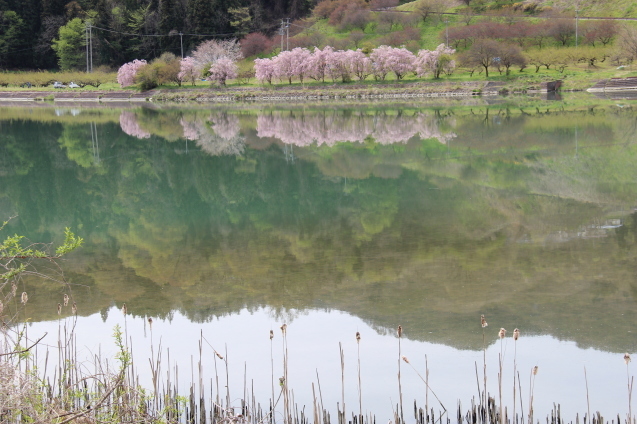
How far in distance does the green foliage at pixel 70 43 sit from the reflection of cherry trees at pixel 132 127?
4624 cm

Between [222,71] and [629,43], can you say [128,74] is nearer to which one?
[222,71]

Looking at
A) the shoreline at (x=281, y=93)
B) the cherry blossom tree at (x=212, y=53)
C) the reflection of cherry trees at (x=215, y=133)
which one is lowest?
the reflection of cherry trees at (x=215, y=133)

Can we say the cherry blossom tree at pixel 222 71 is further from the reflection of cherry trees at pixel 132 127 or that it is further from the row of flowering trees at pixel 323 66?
the reflection of cherry trees at pixel 132 127

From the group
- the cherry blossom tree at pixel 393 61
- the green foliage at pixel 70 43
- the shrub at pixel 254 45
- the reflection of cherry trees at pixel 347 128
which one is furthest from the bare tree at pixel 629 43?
the green foliage at pixel 70 43

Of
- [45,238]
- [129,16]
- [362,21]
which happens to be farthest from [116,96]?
[45,238]

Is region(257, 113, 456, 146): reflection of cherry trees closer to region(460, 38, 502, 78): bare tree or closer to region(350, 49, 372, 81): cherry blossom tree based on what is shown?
region(460, 38, 502, 78): bare tree

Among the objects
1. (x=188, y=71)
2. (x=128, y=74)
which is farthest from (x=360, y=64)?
(x=128, y=74)

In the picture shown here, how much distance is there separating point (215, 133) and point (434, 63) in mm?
36526

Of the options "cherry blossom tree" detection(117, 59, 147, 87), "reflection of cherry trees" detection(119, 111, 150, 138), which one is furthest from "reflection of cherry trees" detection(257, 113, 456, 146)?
"cherry blossom tree" detection(117, 59, 147, 87)

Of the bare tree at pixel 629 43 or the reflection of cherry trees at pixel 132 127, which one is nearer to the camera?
the reflection of cherry trees at pixel 132 127

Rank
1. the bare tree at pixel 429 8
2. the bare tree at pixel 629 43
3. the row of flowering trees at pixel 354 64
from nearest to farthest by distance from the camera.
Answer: the bare tree at pixel 629 43, the row of flowering trees at pixel 354 64, the bare tree at pixel 429 8

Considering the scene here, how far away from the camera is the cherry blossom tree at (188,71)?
72.2m

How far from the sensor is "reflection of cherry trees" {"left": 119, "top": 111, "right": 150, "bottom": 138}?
32375 millimetres

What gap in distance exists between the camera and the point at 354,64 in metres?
66.8
